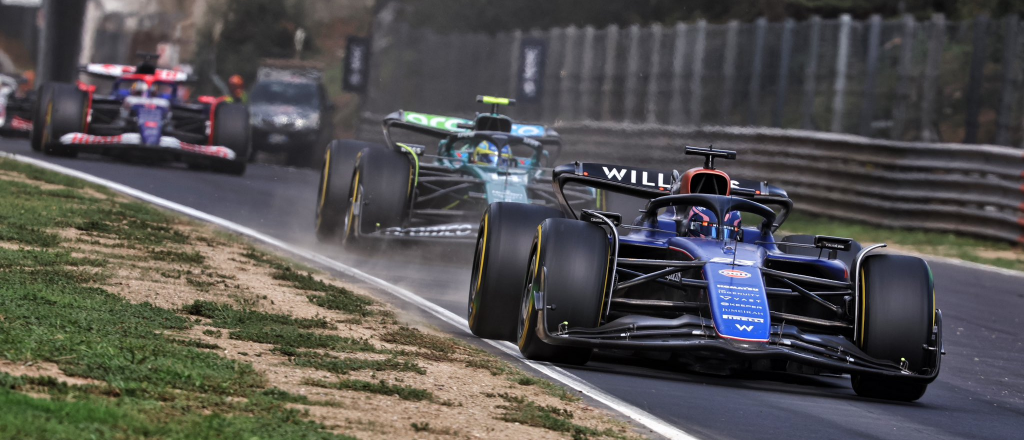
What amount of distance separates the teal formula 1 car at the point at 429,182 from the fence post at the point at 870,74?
22.8ft

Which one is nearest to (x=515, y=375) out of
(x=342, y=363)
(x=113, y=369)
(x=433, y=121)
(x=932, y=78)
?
(x=342, y=363)

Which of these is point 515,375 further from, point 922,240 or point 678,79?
point 678,79

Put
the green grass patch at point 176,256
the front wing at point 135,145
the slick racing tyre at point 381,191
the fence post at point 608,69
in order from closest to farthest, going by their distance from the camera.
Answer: the green grass patch at point 176,256 → the slick racing tyre at point 381,191 → the front wing at point 135,145 → the fence post at point 608,69

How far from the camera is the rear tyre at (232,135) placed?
882 inches

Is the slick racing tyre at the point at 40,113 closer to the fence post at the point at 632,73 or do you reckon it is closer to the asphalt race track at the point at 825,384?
the asphalt race track at the point at 825,384

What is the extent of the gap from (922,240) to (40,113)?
42.6 ft

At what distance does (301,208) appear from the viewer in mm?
18312

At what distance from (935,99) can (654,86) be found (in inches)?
246

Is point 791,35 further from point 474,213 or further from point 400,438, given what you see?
point 400,438

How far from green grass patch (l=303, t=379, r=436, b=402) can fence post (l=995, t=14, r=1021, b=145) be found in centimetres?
1406

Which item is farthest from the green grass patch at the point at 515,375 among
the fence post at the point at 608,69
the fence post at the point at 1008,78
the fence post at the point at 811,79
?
the fence post at the point at 608,69

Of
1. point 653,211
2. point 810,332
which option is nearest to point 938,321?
point 810,332

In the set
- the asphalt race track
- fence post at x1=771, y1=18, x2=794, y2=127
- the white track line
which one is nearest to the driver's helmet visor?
the asphalt race track

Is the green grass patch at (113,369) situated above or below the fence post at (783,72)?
below
